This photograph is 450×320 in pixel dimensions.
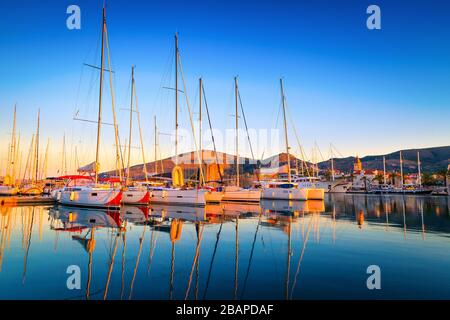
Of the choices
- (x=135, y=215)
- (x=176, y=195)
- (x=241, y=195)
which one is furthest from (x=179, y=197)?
(x=241, y=195)

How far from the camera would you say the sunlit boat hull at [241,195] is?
4353 cm

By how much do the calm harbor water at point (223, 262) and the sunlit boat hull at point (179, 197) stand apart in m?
16.0

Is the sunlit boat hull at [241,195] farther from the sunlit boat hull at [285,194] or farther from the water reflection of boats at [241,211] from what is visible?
the sunlit boat hull at [285,194]

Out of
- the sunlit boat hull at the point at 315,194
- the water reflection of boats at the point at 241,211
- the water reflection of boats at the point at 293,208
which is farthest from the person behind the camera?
the sunlit boat hull at the point at 315,194

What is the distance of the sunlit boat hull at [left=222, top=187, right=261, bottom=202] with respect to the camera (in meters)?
43.5

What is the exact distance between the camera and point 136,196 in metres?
A: 34.1

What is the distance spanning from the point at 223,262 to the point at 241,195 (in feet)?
112

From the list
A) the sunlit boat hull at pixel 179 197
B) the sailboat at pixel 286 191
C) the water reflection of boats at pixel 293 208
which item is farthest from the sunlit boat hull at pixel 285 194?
the sunlit boat hull at pixel 179 197

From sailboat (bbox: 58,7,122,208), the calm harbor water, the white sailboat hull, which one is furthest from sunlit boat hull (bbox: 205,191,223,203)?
the white sailboat hull

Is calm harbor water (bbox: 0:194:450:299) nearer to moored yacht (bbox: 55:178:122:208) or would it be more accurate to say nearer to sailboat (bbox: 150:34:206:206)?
moored yacht (bbox: 55:178:122:208)

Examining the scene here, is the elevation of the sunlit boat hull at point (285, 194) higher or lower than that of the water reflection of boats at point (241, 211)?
higher

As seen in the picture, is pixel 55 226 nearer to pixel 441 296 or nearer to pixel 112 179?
pixel 441 296

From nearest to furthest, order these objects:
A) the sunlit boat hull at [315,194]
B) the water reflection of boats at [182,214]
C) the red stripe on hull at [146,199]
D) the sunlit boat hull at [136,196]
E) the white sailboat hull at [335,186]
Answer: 1. the water reflection of boats at [182,214]
2. the red stripe on hull at [146,199]
3. the sunlit boat hull at [136,196]
4. the sunlit boat hull at [315,194]
5. the white sailboat hull at [335,186]
